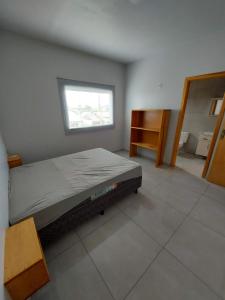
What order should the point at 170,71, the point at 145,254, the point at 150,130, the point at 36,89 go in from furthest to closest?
the point at 150,130
the point at 170,71
the point at 36,89
the point at 145,254

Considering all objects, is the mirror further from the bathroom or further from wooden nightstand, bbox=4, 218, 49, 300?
wooden nightstand, bbox=4, 218, 49, 300

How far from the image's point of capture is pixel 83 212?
1503 mm

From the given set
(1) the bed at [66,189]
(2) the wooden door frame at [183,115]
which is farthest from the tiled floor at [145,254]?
(2) the wooden door frame at [183,115]

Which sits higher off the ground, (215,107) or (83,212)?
(215,107)

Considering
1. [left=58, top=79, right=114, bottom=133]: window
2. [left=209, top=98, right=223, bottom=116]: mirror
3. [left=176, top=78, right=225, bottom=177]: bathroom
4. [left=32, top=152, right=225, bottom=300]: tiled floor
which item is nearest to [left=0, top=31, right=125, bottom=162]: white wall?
[left=58, top=79, right=114, bottom=133]: window

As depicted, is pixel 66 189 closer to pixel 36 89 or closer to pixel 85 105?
pixel 36 89

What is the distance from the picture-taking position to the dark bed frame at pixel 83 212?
1.28 meters

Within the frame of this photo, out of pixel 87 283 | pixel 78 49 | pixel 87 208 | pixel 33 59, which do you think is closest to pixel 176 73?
pixel 78 49

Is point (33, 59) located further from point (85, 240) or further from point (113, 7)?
point (85, 240)

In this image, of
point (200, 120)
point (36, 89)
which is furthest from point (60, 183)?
point (200, 120)

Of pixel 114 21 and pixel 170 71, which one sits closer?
pixel 114 21

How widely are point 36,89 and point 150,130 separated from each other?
266 centimetres

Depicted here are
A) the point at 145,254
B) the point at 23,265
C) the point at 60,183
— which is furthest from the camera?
the point at 60,183

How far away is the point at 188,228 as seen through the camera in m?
1.53
